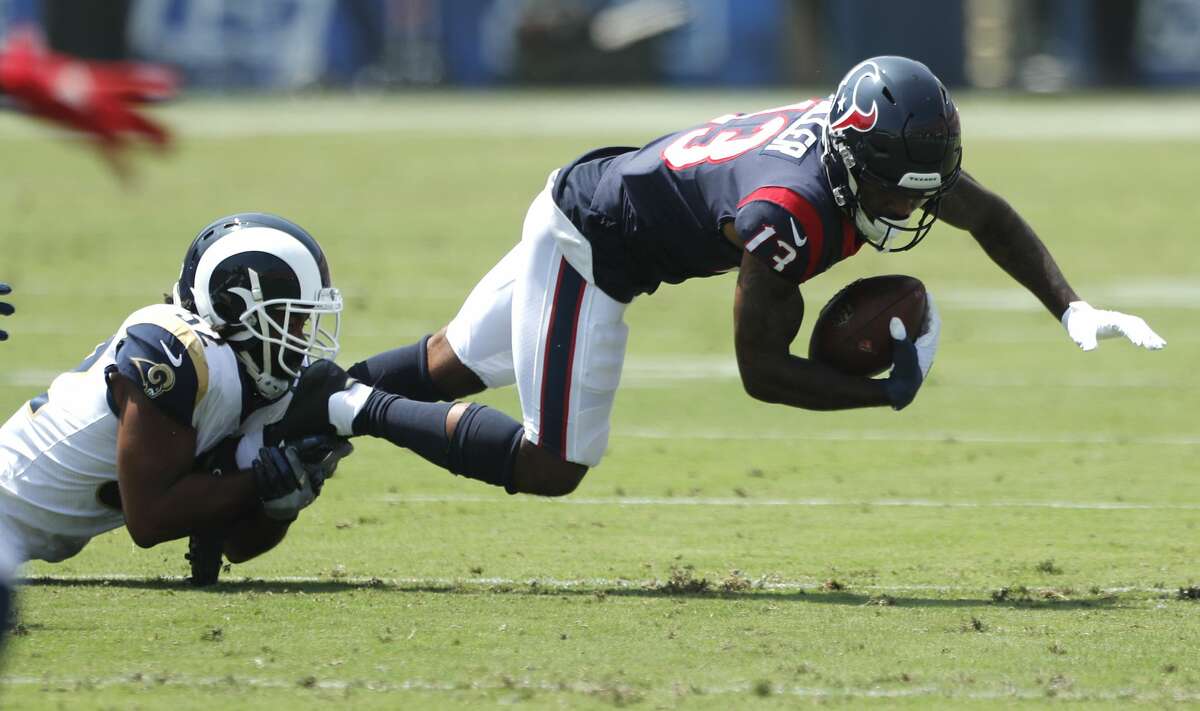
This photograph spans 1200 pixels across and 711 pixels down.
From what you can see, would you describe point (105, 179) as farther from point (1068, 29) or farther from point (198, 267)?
point (1068, 29)

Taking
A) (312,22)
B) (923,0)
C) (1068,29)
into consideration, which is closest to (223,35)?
(312,22)

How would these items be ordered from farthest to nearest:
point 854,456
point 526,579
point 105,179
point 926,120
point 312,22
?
point 312,22 → point 105,179 → point 854,456 → point 526,579 → point 926,120

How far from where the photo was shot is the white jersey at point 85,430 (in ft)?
17.1

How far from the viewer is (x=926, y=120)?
512cm

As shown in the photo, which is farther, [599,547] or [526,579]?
[599,547]

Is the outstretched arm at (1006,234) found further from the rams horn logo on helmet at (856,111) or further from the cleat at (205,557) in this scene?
the cleat at (205,557)

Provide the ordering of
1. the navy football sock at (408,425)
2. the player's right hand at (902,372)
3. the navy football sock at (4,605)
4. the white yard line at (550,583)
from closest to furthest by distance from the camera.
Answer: the navy football sock at (4,605) < the player's right hand at (902,372) < the white yard line at (550,583) < the navy football sock at (408,425)

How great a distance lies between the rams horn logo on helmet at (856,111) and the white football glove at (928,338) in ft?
1.82

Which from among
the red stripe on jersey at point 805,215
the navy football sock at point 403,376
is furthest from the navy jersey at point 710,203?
the navy football sock at point 403,376

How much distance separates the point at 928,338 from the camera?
17.6 ft

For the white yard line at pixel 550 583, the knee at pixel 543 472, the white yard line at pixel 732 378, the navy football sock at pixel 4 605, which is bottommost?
the white yard line at pixel 732 378

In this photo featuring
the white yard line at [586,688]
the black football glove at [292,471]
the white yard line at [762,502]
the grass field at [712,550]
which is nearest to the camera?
the white yard line at [586,688]

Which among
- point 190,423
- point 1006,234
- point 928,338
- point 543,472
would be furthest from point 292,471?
point 1006,234

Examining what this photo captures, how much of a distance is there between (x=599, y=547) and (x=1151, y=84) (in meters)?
29.1
